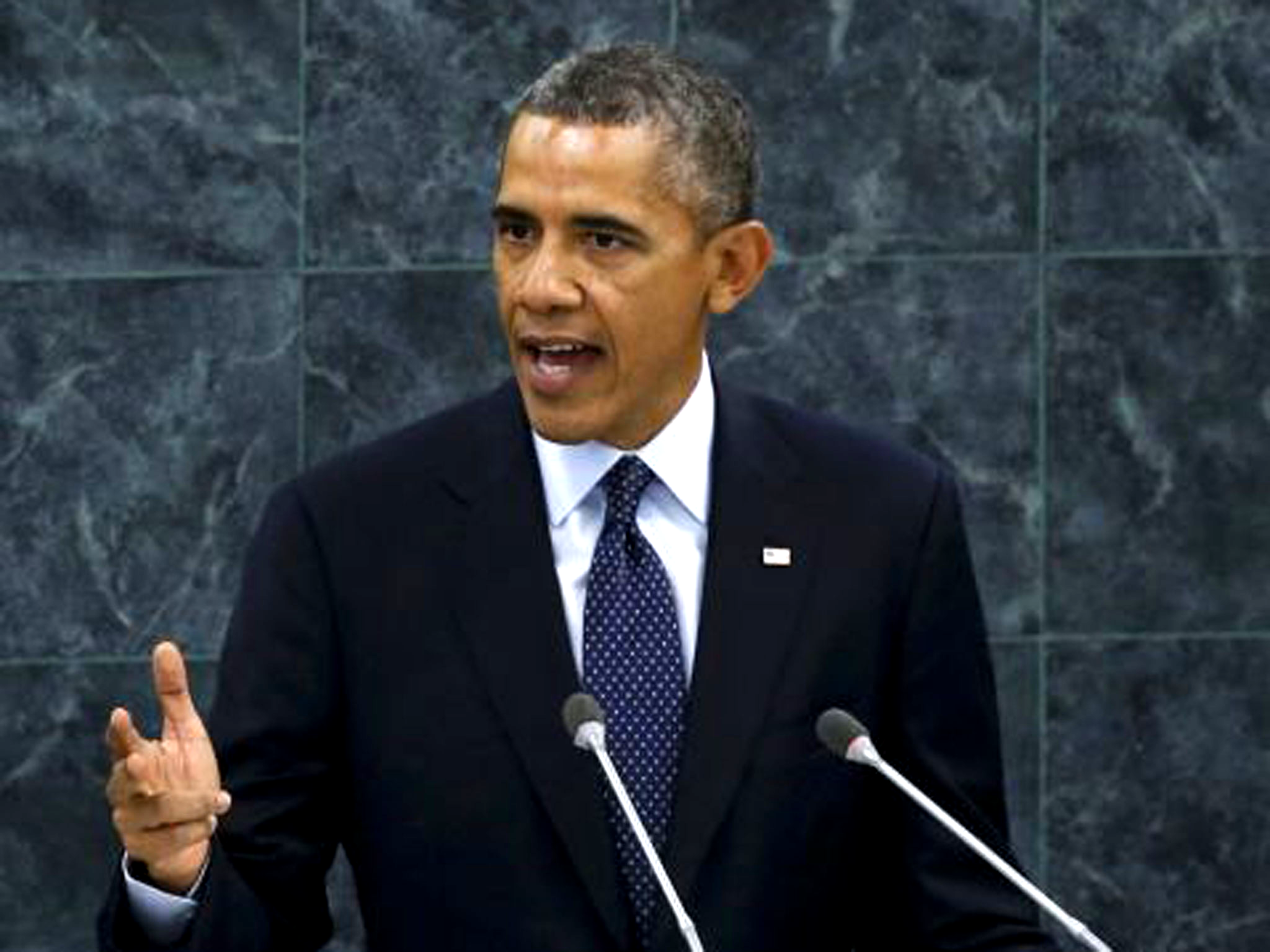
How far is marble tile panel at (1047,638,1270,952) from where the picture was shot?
24.1 ft

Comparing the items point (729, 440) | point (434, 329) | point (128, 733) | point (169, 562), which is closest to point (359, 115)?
point (434, 329)

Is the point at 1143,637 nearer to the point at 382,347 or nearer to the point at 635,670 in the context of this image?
the point at 382,347

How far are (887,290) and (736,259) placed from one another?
3.11 m

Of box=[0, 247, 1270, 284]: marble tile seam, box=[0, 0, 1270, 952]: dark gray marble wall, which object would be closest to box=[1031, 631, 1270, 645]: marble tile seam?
box=[0, 0, 1270, 952]: dark gray marble wall

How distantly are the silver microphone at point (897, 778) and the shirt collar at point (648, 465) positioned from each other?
487 mm

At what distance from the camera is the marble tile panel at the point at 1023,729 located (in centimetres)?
734

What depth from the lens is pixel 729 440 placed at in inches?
168

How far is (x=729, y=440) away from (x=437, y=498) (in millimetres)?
343

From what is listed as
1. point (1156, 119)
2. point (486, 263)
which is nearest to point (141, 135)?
point (486, 263)

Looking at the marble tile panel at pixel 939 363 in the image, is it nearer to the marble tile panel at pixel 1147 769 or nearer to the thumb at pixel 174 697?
the marble tile panel at pixel 1147 769

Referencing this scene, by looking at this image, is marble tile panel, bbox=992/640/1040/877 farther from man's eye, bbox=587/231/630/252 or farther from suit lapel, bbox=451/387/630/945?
man's eye, bbox=587/231/630/252

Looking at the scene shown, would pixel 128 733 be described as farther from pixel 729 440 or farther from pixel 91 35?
pixel 91 35

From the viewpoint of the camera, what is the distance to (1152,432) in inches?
289

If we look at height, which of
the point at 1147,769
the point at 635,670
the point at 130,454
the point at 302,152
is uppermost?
the point at 302,152
